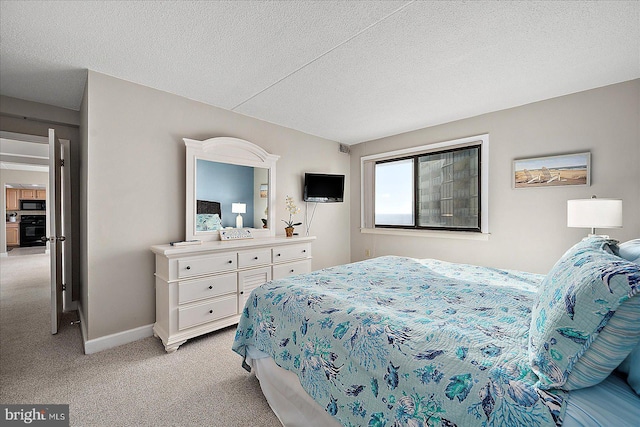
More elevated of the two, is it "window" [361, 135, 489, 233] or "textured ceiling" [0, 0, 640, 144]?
"textured ceiling" [0, 0, 640, 144]

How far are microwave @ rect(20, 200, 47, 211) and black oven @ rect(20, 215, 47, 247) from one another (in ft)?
0.89

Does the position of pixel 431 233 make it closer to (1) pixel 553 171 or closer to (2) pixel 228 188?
(1) pixel 553 171

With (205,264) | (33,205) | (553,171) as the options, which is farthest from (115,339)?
(33,205)

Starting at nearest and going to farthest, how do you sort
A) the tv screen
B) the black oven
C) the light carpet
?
the light carpet < the tv screen < the black oven

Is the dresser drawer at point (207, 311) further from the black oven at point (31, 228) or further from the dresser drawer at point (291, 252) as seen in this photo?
the black oven at point (31, 228)

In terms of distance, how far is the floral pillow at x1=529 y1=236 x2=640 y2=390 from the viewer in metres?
0.77

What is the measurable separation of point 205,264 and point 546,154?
12.6ft

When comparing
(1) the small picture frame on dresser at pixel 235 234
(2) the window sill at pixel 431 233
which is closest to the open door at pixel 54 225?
(1) the small picture frame on dresser at pixel 235 234

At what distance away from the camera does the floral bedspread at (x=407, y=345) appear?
876 mm

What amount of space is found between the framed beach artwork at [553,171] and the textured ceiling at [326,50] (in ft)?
2.23

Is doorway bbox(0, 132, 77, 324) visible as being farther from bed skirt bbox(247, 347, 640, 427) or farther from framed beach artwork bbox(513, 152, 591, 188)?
framed beach artwork bbox(513, 152, 591, 188)

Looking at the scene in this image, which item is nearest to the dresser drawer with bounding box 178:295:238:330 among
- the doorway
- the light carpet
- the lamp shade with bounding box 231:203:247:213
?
the light carpet

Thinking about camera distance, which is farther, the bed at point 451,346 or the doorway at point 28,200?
the doorway at point 28,200

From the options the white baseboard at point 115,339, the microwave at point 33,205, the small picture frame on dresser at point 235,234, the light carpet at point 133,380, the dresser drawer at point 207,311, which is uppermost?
the microwave at point 33,205
